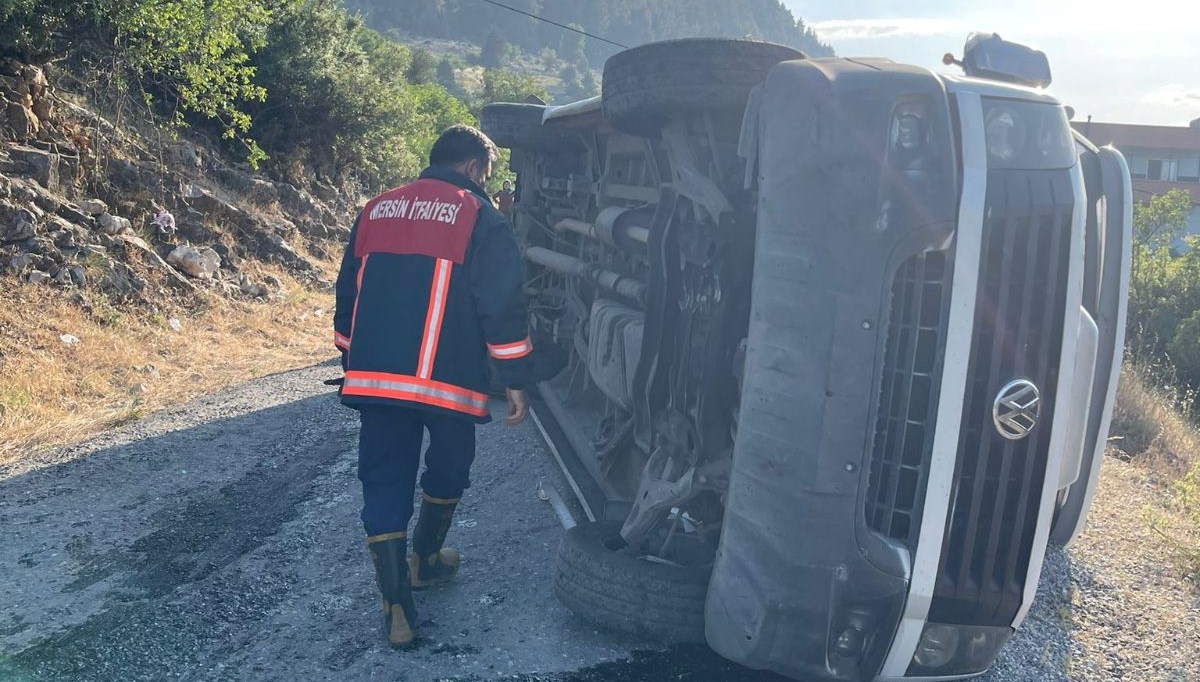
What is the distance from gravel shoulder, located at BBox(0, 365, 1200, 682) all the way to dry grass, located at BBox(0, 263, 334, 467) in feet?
2.86

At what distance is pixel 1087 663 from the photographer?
3350mm

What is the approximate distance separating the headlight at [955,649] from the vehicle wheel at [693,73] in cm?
179

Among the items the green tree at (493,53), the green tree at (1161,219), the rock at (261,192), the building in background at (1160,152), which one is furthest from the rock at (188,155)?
the green tree at (493,53)

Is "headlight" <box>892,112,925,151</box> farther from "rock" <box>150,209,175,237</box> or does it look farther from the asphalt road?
"rock" <box>150,209,175,237</box>

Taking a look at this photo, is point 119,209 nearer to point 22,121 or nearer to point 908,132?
point 22,121

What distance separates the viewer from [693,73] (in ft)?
11.0

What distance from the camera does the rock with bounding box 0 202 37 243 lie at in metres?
8.49

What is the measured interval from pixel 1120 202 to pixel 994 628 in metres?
1.58

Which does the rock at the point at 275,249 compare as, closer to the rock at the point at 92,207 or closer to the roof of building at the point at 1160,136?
the rock at the point at 92,207

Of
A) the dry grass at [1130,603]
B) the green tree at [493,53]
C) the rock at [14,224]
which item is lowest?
the dry grass at [1130,603]

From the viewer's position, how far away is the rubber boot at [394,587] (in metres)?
3.34

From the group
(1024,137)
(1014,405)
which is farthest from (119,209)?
(1014,405)

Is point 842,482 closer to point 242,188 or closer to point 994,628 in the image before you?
point 994,628

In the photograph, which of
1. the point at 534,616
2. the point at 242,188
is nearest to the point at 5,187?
the point at 242,188
